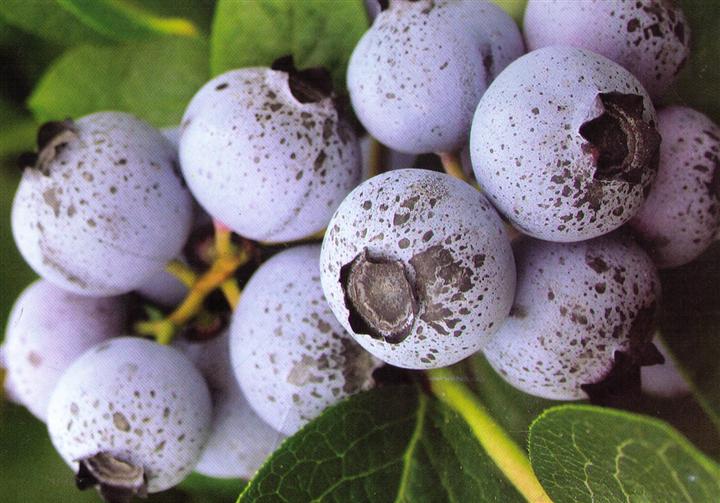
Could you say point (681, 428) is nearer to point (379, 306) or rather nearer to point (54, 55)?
point (379, 306)

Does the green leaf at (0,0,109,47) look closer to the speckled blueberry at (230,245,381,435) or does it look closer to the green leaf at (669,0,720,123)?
the speckled blueberry at (230,245,381,435)

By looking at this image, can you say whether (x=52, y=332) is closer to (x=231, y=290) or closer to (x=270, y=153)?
(x=231, y=290)

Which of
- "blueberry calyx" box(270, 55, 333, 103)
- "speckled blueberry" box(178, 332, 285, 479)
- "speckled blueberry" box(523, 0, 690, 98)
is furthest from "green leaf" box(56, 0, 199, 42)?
"speckled blueberry" box(523, 0, 690, 98)

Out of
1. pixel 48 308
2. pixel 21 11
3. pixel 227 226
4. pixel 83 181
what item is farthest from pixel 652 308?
pixel 21 11

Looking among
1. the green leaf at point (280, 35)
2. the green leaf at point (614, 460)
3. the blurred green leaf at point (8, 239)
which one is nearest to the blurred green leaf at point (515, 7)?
the green leaf at point (280, 35)

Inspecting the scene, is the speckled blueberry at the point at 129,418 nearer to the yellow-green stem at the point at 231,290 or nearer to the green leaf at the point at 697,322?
the yellow-green stem at the point at 231,290
